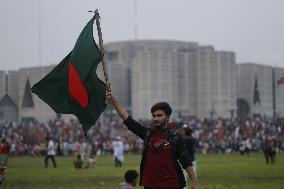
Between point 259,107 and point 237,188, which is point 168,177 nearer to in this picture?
point 237,188

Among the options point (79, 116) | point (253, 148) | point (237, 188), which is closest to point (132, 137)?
point (253, 148)

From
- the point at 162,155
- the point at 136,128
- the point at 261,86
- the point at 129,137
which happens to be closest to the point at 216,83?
the point at 261,86

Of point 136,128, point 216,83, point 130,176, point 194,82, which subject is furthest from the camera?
point 194,82

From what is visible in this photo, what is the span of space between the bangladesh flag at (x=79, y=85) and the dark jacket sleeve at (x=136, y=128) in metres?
1.72

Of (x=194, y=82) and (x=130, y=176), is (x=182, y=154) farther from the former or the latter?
(x=194, y=82)

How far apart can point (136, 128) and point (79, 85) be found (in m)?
2.36

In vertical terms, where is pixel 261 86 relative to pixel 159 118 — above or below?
above

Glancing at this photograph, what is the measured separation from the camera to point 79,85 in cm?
988

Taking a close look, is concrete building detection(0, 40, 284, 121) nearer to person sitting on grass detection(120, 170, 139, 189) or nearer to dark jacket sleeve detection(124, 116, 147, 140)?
person sitting on grass detection(120, 170, 139, 189)

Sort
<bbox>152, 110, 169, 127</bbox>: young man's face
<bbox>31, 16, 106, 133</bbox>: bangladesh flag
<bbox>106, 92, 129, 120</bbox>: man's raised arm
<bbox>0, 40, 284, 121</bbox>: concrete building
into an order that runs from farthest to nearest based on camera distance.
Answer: <bbox>0, 40, 284, 121</bbox>: concrete building → <bbox>31, 16, 106, 133</bbox>: bangladesh flag → <bbox>106, 92, 129, 120</bbox>: man's raised arm → <bbox>152, 110, 169, 127</bbox>: young man's face

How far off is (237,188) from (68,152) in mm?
36754

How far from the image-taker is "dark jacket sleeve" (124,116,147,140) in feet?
25.3

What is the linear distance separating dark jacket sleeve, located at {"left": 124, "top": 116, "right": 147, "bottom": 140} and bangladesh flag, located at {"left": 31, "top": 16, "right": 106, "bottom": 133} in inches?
67.9

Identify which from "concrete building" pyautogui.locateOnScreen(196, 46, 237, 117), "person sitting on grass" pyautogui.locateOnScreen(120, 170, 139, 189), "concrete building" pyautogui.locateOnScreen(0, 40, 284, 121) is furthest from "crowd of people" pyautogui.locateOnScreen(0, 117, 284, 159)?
"concrete building" pyautogui.locateOnScreen(196, 46, 237, 117)
